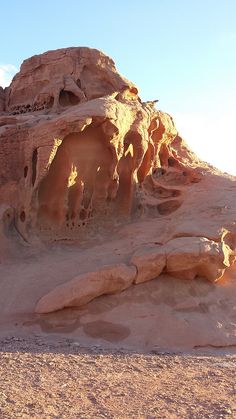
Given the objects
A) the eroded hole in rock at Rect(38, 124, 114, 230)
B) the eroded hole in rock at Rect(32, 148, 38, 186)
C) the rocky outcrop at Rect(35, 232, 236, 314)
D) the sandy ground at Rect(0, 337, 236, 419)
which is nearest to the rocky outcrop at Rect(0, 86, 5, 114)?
the eroded hole in rock at Rect(32, 148, 38, 186)

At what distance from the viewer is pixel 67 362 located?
577 centimetres

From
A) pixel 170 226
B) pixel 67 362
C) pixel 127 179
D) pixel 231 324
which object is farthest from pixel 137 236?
pixel 67 362

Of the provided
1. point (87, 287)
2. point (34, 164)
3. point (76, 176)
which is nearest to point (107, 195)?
point (76, 176)

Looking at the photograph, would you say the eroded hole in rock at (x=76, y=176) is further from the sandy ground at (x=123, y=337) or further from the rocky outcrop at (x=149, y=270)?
the rocky outcrop at (x=149, y=270)

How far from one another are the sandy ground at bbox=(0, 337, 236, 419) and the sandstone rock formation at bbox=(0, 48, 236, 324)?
1549 mm

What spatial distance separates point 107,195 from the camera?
10570mm

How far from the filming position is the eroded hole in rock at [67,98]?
12.4 metres

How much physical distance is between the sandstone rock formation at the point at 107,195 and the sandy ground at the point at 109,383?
1549 mm

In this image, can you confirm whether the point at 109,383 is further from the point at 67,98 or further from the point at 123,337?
the point at 67,98

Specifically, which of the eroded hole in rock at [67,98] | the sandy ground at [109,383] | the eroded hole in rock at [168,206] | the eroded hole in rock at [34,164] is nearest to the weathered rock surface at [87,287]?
the sandy ground at [109,383]

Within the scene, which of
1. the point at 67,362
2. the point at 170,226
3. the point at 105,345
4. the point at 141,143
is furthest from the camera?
the point at 141,143

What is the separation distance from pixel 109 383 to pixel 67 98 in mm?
8974

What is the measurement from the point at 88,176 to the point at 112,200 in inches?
35.9

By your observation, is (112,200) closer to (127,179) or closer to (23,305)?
(127,179)
